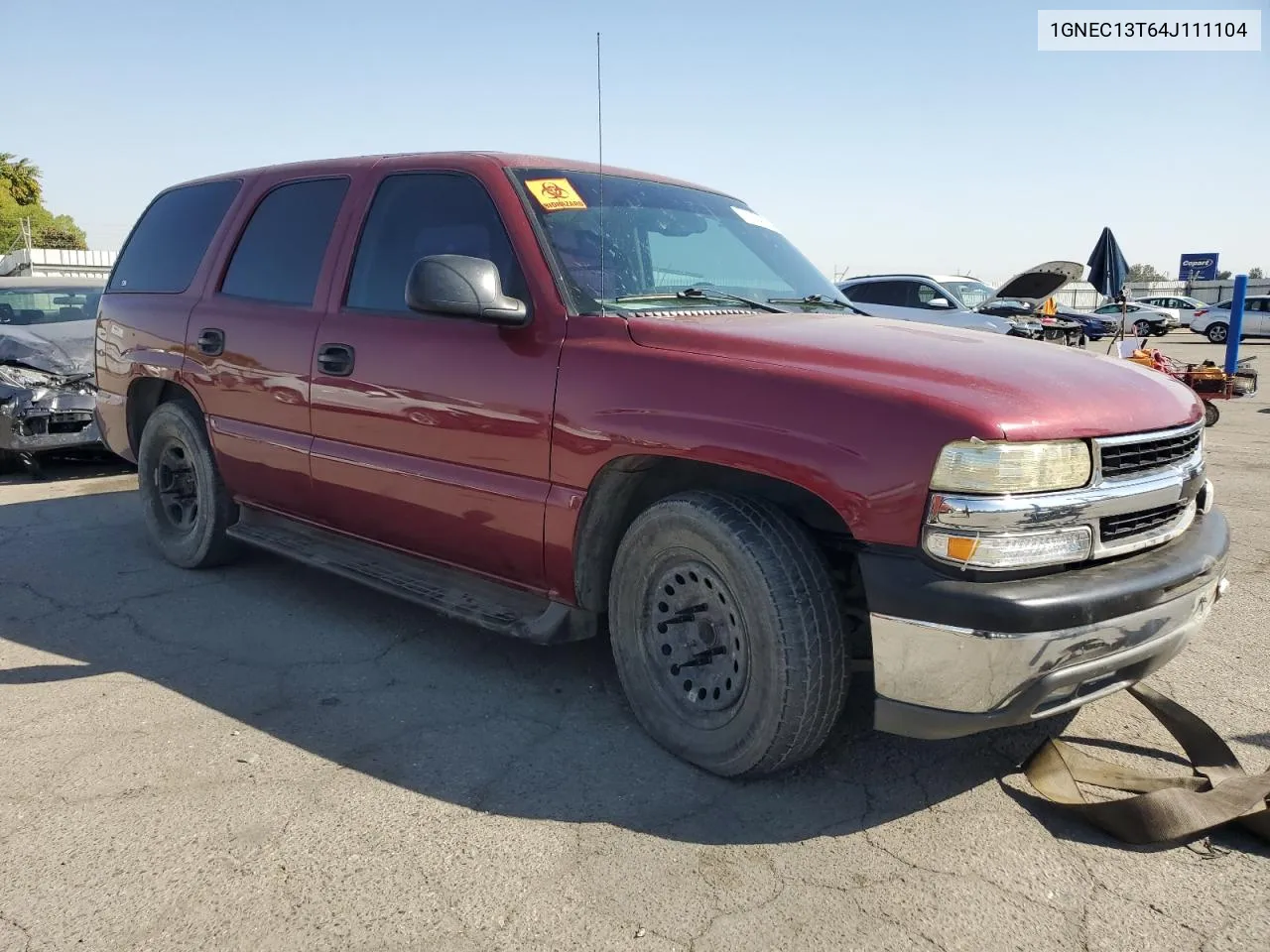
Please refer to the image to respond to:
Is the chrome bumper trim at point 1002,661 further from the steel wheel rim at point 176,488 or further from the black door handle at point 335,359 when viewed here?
the steel wheel rim at point 176,488

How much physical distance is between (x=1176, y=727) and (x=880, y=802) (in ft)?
3.48

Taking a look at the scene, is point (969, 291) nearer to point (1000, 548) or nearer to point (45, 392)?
point (45, 392)

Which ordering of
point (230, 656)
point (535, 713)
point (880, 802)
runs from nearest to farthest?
point (880, 802), point (535, 713), point (230, 656)

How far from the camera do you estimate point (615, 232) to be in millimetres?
3533

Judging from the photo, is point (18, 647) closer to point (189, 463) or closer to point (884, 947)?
point (189, 463)

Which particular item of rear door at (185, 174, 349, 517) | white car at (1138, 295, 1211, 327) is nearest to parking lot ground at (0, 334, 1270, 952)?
rear door at (185, 174, 349, 517)

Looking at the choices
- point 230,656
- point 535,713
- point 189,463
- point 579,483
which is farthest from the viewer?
point 189,463

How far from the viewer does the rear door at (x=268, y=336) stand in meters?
4.07

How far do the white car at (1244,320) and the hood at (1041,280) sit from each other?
24.1 metres

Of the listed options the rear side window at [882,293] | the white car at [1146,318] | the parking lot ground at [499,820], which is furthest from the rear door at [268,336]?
the white car at [1146,318]

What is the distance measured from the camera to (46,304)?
8594mm

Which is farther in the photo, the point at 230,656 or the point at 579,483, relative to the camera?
the point at 230,656

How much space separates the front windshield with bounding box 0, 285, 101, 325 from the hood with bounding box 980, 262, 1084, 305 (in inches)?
364

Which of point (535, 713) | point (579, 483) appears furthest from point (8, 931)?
point (579, 483)
